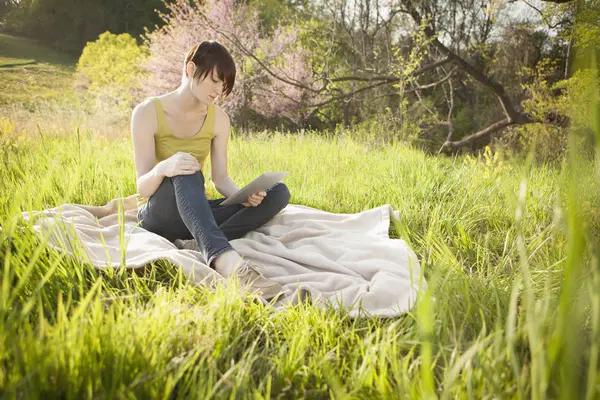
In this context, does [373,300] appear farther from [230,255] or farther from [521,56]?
[521,56]

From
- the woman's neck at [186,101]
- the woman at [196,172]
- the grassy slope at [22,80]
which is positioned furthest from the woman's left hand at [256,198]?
the grassy slope at [22,80]

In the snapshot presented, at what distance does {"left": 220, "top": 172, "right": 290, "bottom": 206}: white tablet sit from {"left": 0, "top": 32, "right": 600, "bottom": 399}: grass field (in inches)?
20.6

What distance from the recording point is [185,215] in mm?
1707

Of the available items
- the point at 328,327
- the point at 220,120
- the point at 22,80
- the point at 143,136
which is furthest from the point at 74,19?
the point at 328,327

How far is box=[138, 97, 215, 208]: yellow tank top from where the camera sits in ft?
6.91

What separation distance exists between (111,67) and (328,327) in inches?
496

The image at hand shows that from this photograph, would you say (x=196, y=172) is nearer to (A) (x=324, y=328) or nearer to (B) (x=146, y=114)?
(B) (x=146, y=114)

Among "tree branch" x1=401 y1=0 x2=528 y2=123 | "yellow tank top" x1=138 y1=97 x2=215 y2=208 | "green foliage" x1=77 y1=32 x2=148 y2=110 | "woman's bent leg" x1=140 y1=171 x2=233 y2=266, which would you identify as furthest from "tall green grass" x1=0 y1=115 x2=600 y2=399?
"green foliage" x1=77 y1=32 x2=148 y2=110

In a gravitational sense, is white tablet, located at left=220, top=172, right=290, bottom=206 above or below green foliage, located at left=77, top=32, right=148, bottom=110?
below

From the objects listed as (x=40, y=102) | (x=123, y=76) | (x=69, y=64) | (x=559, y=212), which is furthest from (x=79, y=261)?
(x=69, y=64)

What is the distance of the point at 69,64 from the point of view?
39.1ft

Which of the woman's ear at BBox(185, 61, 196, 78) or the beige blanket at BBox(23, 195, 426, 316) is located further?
the woman's ear at BBox(185, 61, 196, 78)

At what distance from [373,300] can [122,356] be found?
3.01 ft

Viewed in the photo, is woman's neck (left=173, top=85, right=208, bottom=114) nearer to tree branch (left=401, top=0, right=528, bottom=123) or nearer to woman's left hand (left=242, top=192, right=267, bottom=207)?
woman's left hand (left=242, top=192, right=267, bottom=207)
